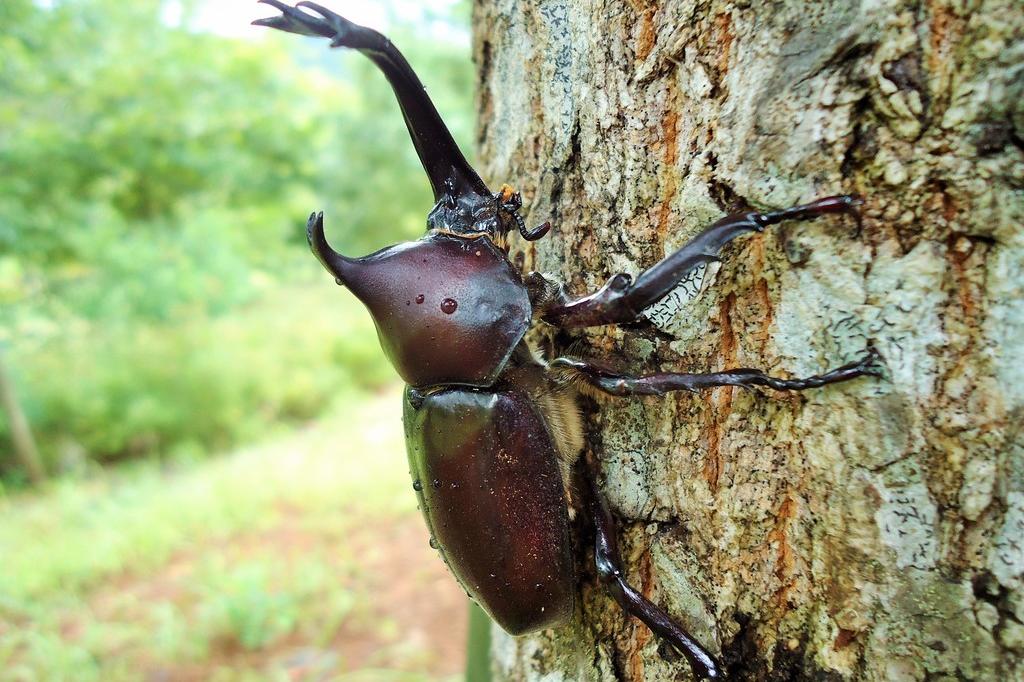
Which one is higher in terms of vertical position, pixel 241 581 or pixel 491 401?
pixel 491 401

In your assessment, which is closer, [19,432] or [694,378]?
[694,378]

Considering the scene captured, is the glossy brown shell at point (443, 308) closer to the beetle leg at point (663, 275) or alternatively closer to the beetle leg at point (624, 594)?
the beetle leg at point (663, 275)

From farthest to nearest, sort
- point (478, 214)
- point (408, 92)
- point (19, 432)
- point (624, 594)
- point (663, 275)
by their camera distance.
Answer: point (19, 432), point (478, 214), point (408, 92), point (624, 594), point (663, 275)

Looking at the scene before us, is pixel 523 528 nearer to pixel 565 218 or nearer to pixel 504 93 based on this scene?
pixel 565 218

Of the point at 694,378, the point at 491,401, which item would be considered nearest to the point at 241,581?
the point at 491,401

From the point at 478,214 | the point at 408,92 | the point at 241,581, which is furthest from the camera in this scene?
the point at 241,581

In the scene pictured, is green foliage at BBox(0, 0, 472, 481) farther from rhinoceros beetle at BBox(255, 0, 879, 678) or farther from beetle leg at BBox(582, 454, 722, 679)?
beetle leg at BBox(582, 454, 722, 679)

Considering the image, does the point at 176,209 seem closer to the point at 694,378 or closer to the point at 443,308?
the point at 443,308

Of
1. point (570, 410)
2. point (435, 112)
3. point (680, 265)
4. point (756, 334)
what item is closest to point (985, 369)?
point (756, 334)
